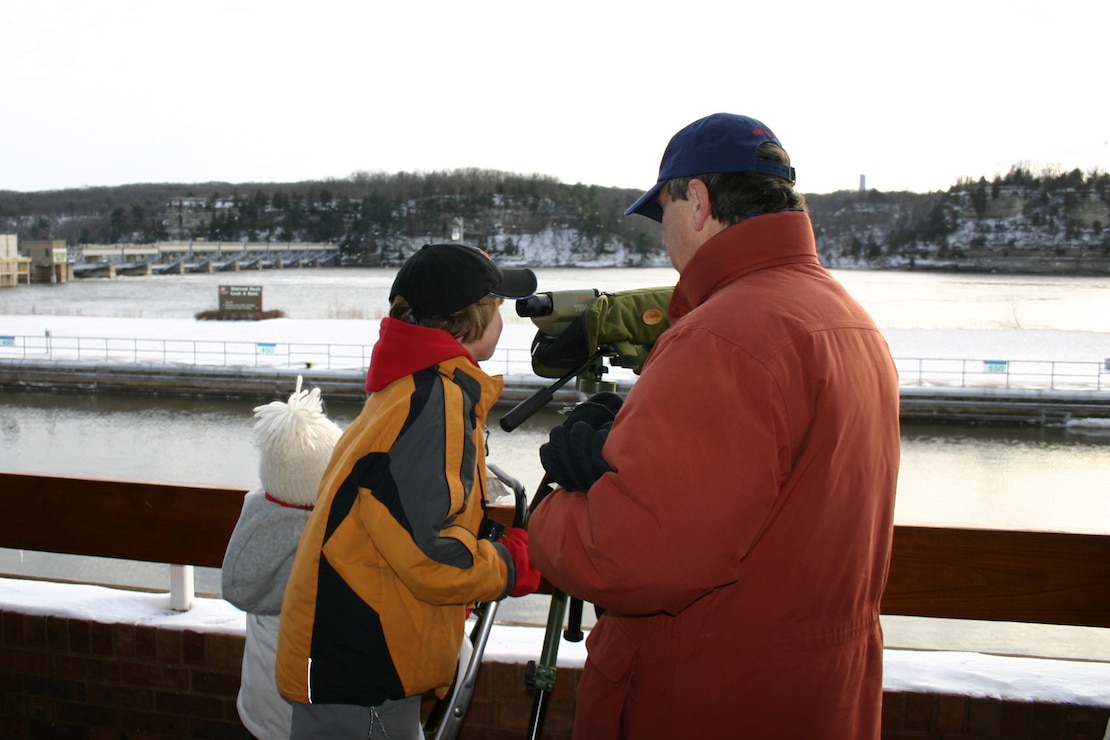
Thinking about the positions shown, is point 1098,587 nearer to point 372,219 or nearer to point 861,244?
point 861,244

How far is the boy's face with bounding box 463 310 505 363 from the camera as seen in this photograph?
1.58 m

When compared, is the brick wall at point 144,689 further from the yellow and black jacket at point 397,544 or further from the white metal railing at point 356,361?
the white metal railing at point 356,361

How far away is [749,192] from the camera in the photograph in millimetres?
1105

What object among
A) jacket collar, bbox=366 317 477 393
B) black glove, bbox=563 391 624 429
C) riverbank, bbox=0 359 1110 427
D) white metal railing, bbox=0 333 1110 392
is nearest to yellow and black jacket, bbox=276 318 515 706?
jacket collar, bbox=366 317 477 393

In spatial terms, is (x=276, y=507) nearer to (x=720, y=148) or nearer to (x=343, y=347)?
(x=720, y=148)

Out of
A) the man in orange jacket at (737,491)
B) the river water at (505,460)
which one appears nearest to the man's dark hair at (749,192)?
the man in orange jacket at (737,491)

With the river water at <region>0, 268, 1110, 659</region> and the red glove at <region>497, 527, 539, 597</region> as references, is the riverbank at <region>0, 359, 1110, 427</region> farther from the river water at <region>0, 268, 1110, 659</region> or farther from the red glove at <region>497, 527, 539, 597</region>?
the red glove at <region>497, 527, 539, 597</region>

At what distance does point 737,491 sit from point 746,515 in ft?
0.12

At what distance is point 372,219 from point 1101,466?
44827mm

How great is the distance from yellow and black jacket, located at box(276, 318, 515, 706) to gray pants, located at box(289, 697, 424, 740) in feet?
0.12

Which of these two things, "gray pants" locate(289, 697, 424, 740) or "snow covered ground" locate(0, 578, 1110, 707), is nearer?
"gray pants" locate(289, 697, 424, 740)

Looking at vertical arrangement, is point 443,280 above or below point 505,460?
above

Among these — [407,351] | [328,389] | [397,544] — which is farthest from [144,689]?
[328,389]

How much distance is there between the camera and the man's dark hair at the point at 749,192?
43.5 inches
